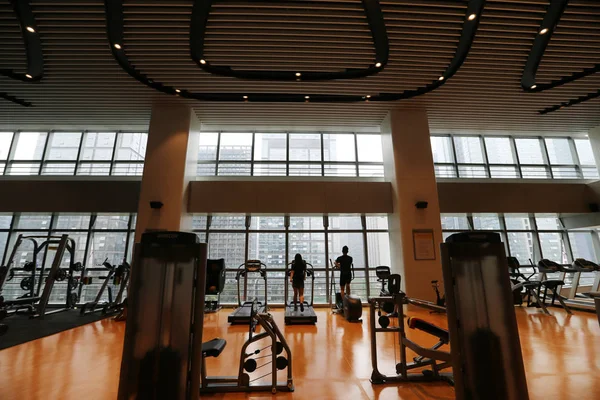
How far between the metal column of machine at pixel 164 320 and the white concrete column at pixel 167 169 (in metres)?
5.42

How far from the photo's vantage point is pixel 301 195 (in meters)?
8.02

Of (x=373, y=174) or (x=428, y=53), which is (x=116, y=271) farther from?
(x=428, y=53)

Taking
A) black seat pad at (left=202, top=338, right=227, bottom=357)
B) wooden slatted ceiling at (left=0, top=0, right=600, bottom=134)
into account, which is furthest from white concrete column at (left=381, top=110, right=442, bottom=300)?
black seat pad at (left=202, top=338, right=227, bottom=357)

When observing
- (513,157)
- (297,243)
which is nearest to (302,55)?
(297,243)

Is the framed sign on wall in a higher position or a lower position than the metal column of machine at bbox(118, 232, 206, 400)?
higher

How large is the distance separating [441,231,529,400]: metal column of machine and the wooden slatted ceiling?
15.6 ft

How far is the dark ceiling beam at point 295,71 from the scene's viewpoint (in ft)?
15.6

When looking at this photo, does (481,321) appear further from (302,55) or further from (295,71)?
(295,71)

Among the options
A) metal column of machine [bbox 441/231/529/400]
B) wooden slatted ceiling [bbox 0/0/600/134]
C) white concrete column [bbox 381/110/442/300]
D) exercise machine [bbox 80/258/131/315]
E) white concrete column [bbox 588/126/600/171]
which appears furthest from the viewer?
white concrete column [bbox 588/126/600/171]

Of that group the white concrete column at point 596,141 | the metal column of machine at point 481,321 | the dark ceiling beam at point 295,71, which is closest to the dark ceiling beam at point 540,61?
the white concrete column at point 596,141

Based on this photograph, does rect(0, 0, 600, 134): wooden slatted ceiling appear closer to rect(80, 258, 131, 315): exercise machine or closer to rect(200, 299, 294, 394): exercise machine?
rect(80, 258, 131, 315): exercise machine

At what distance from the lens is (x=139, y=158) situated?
8930mm

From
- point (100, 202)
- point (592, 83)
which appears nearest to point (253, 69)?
point (100, 202)

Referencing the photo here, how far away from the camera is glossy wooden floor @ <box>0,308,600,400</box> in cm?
258
